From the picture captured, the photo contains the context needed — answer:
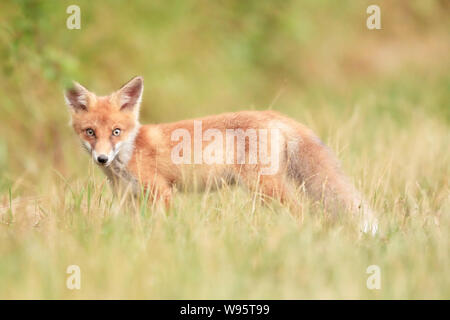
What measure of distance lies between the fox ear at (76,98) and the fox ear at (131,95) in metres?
0.30

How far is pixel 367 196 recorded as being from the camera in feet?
15.5

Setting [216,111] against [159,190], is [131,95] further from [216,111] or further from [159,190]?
[216,111]

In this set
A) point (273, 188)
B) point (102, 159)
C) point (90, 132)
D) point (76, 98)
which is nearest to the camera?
point (102, 159)

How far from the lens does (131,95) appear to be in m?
4.87

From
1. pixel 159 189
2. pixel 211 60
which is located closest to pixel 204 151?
pixel 159 189

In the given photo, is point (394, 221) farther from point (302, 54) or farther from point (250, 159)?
point (302, 54)

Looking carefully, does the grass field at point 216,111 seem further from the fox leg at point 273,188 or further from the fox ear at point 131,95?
the fox ear at point 131,95

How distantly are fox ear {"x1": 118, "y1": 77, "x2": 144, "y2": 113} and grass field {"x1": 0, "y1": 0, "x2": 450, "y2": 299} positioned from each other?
2.31ft

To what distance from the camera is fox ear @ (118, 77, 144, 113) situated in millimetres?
4789

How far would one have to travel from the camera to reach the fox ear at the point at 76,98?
479cm

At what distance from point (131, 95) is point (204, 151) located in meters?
0.83

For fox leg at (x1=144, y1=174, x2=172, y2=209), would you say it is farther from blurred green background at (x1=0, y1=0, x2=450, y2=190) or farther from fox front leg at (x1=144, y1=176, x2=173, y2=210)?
blurred green background at (x1=0, y1=0, x2=450, y2=190)

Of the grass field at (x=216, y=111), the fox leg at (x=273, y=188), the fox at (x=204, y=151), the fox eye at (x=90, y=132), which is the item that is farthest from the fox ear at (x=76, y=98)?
the fox leg at (x=273, y=188)

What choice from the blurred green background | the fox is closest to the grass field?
the blurred green background
